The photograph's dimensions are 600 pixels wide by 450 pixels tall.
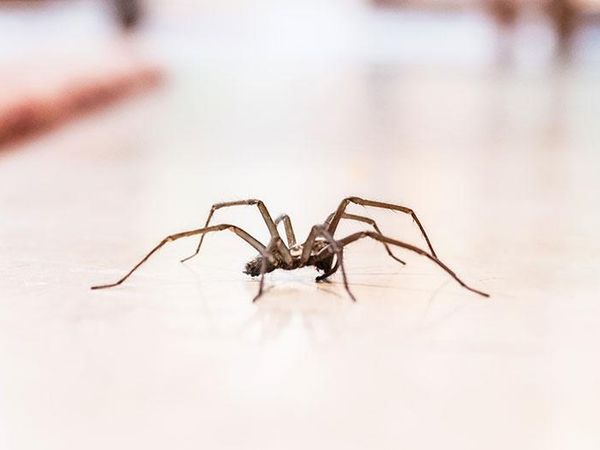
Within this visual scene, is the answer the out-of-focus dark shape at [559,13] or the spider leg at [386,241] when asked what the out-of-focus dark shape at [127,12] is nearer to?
the out-of-focus dark shape at [559,13]

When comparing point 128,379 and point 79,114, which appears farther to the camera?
point 79,114

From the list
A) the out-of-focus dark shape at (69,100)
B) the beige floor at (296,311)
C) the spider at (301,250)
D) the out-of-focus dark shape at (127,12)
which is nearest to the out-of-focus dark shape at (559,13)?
the out-of-focus dark shape at (127,12)

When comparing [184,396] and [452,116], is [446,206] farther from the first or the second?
[452,116]

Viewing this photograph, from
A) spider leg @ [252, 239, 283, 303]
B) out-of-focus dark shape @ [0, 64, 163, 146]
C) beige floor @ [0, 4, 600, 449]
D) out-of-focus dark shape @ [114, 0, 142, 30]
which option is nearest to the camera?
beige floor @ [0, 4, 600, 449]

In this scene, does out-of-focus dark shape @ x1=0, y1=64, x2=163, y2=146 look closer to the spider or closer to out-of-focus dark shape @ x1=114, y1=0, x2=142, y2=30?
the spider

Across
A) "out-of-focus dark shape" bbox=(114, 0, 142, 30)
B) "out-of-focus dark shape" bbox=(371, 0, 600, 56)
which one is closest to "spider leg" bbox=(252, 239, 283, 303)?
"out-of-focus dark shape" bbox=(371, 0, 600, 56)

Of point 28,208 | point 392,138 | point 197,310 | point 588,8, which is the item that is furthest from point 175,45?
point 197,310

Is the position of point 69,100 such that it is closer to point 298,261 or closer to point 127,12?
point 298,261

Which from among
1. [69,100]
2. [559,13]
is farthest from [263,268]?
[559,13]
